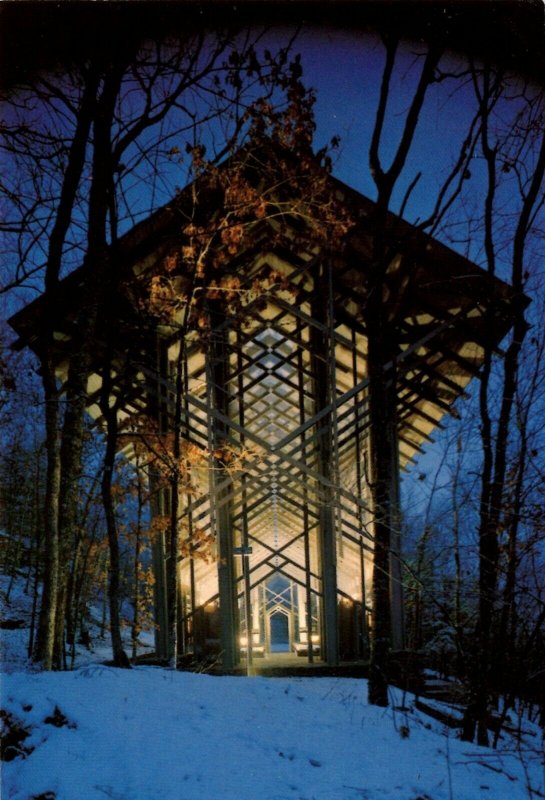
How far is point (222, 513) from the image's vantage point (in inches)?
421

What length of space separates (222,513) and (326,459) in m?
2.52

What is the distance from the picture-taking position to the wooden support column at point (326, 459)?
32.9 feet

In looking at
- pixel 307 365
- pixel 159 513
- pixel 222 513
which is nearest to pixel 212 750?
pixel 222 513

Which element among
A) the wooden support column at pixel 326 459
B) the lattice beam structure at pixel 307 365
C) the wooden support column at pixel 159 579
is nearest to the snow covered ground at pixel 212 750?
the lattice beam structure at pixel 307 365

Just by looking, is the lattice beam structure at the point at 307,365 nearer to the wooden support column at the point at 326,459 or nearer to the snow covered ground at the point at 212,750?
the wooden support column at the point at 326,459

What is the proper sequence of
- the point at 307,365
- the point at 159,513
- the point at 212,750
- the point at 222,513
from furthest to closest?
the point at 307,365
the point at 159,513
the point at 222,513
the point at 212,750

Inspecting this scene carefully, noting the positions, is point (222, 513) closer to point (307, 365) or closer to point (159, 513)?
point (159, 513)

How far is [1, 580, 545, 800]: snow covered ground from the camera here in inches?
134

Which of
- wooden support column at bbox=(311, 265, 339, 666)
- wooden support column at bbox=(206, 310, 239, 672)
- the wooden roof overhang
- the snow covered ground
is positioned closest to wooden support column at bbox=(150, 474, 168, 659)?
wooden support column at bbox=(206, 310, 239, 672)

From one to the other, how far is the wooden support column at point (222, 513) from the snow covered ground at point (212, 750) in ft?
15.0

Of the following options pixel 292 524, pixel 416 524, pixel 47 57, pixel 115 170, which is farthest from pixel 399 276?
pixel 292 524

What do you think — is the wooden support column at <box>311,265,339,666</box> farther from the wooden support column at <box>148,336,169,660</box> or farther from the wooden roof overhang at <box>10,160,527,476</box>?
the wooden support column at <box>148,336,169,660</box>

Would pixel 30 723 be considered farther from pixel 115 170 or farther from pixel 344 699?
pixel 115 170

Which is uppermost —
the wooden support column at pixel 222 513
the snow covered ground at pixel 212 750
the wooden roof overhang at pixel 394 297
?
the wooden roof overhang at pixel 394 297
